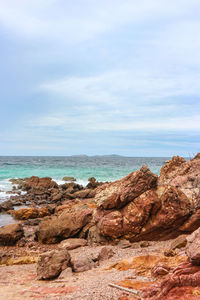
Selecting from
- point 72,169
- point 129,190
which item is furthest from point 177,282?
point 72,169

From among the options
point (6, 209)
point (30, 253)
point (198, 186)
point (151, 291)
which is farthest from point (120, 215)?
point (6, 209)

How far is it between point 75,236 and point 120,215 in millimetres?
2470

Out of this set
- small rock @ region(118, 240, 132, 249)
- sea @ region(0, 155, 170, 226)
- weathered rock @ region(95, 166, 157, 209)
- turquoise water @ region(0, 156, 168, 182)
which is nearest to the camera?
small rock @ region(118, 240, 132, 249)

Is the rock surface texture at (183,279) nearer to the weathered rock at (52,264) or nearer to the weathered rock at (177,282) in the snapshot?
the weathered rock at (177,282)

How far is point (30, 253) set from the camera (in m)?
9.99

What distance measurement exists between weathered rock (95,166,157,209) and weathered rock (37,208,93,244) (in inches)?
50.0

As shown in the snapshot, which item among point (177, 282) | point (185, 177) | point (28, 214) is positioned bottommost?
point (28, 214)

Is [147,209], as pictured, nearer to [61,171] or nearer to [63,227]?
[63,227]

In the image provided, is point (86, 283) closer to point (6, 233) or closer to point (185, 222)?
point (185, 222)

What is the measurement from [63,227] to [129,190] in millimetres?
3286

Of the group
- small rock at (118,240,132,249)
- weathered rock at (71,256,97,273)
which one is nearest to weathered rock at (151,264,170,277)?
weathered rock at (71,256,97,273)

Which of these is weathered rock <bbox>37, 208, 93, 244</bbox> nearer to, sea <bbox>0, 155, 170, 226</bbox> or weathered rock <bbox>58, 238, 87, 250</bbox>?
weathered rock <bbox>58, 238, 87, 250</bbox>

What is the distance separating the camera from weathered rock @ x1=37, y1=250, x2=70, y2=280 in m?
6.59

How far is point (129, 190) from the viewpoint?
390 inches
